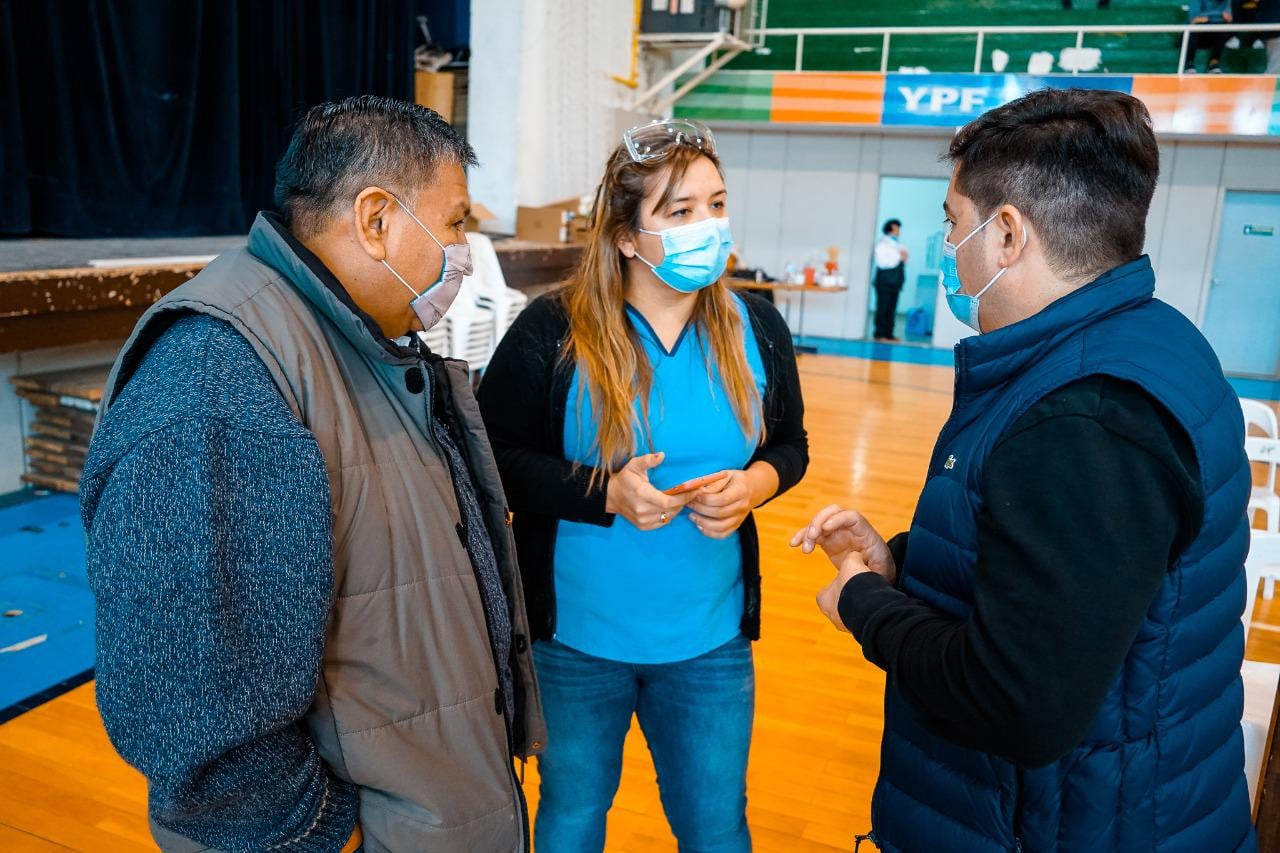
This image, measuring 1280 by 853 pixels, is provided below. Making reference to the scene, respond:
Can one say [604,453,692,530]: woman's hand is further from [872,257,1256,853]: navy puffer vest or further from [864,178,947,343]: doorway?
[864,178,947,343]: doorway

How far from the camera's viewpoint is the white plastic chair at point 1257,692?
197 centimetres

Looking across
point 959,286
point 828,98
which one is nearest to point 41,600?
point 959,286

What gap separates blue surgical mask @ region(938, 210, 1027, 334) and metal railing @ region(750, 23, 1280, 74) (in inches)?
411

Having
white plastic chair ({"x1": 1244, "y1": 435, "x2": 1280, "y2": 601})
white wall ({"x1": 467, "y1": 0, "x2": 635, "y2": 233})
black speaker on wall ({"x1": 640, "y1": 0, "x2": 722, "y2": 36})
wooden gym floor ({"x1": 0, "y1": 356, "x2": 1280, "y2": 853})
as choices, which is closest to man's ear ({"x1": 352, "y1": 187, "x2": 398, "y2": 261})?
wooden gym floor ({"x1": 0, "y1": 356, "x2": 1280, "y2": 853})

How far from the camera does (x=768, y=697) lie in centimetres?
327

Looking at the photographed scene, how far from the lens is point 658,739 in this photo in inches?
68.8

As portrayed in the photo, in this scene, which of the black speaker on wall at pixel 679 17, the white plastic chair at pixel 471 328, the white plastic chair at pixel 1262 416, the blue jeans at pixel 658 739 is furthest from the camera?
the black speaker on wall at pixel 679 17

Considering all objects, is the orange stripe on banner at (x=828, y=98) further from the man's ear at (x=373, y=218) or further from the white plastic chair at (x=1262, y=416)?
the man's ear at (x=373, y=218)

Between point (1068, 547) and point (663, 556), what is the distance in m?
0.89

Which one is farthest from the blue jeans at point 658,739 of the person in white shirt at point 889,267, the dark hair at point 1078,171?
the person in white shirt at point 889,267

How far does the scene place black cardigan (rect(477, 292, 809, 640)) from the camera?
1679mm

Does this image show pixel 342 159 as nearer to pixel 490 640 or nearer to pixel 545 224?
pixel 490 640

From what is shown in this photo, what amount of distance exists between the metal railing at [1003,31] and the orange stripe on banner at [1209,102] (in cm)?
53

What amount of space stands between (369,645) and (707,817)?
883mm
